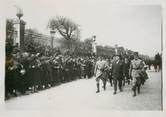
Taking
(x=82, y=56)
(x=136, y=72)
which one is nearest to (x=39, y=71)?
(x=82, y=56)

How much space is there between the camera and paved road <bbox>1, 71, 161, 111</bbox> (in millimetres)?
1653

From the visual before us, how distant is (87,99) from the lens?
169 centimetres

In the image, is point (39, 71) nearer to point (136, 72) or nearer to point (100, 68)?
point (100, 68)

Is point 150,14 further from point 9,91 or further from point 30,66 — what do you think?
point 9,91

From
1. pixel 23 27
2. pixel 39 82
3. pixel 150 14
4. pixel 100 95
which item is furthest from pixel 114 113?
pixel 23 27

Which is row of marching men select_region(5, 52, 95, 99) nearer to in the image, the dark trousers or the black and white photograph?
the black and white photograph

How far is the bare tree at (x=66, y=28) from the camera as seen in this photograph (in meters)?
1.71

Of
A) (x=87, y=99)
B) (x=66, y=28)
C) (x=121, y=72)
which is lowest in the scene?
(x=87, y=99)

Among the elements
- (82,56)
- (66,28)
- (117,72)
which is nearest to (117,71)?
(117,72)

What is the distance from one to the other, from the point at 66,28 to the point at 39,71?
286 millimetres

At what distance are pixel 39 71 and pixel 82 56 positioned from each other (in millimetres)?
257

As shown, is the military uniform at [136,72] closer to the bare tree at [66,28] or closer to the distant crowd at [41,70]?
the distant crowd at [41,70]

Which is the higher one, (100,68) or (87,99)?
(100,68)

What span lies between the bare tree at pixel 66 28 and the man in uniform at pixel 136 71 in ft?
1.11
